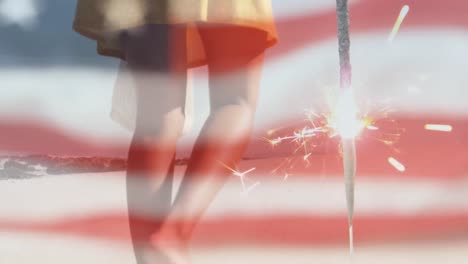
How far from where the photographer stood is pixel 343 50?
744 mm

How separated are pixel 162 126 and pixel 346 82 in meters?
0.21

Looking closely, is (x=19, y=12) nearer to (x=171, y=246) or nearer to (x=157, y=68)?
(x=157, y=68)

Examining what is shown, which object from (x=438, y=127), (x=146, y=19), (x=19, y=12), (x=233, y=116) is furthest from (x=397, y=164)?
(x=19, y=12)

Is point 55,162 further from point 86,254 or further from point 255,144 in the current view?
point 255,144

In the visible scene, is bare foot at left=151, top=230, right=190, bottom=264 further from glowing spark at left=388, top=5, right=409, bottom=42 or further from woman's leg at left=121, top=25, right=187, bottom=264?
glowing spark at left=388, top=5, right=409, bottom=42

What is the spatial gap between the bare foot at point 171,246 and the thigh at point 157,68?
4.4 inches

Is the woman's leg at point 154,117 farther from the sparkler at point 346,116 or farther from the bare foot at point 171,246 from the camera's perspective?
the sparkler at point 346,116

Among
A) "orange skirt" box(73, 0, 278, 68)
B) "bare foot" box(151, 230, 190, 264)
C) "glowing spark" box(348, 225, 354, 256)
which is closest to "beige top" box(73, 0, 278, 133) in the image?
"orange skirt" box(73, 0, 278, 68)

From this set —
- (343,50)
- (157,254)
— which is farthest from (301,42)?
(157,254)

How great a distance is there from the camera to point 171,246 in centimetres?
67

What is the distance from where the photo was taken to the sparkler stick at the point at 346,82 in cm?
74

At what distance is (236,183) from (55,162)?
21 cm

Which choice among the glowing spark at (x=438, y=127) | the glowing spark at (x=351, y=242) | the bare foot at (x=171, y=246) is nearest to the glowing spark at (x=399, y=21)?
the glowing spark at (x=438, y=127)

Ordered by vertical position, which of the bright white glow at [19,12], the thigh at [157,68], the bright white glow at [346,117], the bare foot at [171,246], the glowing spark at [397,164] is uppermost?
the bright white glow at [19,12]
